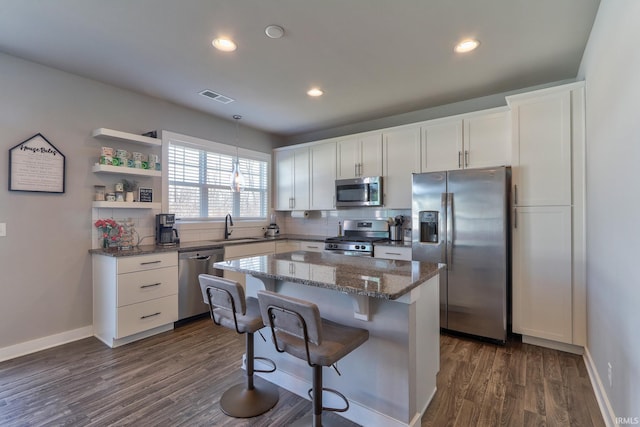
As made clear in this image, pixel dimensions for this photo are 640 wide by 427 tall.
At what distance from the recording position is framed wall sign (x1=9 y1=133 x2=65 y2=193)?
262cm

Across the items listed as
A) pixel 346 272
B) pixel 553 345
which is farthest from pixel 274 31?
pixel 553 345

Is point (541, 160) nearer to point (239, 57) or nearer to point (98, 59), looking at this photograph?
point (239, 57)

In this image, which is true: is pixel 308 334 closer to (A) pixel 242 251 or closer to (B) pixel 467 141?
(A) pixel 242 251

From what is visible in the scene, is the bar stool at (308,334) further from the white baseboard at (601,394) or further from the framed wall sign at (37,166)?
the framed wall sign at (37,166)

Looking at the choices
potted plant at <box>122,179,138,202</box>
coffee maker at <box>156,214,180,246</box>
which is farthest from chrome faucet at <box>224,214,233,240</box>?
potted plant at <box>122,179,138,202</box>

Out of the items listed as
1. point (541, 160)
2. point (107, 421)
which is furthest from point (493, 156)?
point (107, 421)

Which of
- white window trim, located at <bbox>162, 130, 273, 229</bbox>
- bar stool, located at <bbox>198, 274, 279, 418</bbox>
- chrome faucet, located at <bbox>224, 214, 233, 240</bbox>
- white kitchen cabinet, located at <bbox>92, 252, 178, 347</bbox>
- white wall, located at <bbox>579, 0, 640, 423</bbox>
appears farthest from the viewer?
chrome faucet, located at <bbox>224, 214, 233, 240</bbox>

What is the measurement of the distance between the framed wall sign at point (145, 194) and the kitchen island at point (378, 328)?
6.25ft

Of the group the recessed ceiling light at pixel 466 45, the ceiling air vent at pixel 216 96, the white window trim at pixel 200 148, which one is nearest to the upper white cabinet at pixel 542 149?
the recessed ceiling light at pixel 466 45

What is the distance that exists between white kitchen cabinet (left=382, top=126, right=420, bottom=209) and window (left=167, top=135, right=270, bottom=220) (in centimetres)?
212

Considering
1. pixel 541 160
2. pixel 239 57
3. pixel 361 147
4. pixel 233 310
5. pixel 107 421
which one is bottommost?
pixel 107 421

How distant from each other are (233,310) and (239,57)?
Result: 2104 millimetres

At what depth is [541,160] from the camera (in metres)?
2.76

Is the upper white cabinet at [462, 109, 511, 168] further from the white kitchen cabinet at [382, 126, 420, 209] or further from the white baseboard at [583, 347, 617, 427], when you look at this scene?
the white baseboard at [583, 347, 617, 427]
